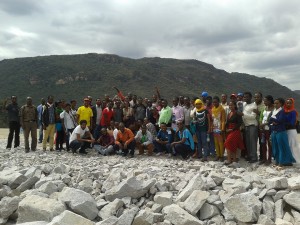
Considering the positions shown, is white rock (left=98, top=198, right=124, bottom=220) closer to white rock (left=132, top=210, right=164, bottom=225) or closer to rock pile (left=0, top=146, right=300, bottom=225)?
rock pile (left=0, top=146, right=300, bottom=225)

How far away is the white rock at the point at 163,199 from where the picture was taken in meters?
6.52

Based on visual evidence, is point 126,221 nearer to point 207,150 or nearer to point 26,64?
point 207,150

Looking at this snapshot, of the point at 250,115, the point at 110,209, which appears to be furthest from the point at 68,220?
the point at 250,115

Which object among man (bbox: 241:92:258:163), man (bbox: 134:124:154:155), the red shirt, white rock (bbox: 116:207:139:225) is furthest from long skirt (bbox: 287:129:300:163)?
the red shirt

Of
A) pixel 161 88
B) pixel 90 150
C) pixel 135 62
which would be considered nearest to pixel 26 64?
pixel 135 62

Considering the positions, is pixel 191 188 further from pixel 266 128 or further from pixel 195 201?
pixel 266 128

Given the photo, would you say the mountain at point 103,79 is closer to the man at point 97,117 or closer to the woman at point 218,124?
the man at point 97,117

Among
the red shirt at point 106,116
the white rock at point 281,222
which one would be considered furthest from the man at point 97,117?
the white rock at point 281,222

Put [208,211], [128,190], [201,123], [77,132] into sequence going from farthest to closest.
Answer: [77,132]
[201,123]
[128,190]
[208,211]

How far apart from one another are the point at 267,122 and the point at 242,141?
1.02 m

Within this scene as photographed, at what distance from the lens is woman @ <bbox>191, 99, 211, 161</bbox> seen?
10203 millimetres

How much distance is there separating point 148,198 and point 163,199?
0.53 m

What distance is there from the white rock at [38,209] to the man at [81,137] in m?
5.82

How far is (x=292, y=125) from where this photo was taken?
8.94 metres
